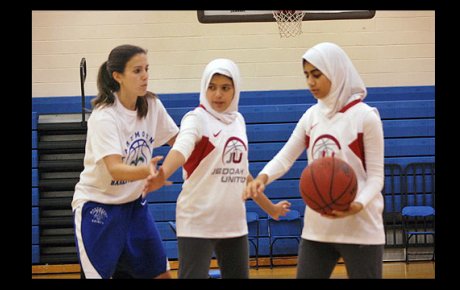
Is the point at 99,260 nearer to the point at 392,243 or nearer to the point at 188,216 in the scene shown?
the point at 188,216

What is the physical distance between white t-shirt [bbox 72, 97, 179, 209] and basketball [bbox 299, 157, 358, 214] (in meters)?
1.16

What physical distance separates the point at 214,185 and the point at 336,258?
0.77 meters

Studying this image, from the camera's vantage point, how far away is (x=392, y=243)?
927cm

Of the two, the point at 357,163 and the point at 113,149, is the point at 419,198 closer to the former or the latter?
the point at 357,163

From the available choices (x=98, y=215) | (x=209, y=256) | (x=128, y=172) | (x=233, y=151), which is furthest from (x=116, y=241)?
(x=233, y=151)

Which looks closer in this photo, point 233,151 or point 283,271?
point 233,151

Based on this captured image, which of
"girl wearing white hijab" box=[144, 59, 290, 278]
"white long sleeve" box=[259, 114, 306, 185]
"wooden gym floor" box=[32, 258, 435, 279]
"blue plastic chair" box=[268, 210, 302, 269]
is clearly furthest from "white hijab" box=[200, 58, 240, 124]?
"blue plastic chair" box=[268, 210, 302, 269]

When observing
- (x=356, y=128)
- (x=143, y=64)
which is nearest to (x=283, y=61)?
(x=143, y=64)

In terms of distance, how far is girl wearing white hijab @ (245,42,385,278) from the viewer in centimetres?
360

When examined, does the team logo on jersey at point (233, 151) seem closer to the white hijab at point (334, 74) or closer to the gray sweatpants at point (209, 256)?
the gray sweatpants at point (209, 256)

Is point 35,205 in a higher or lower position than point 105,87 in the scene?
lower

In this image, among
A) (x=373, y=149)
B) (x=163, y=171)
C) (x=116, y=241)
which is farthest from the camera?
(x=116, y=241)

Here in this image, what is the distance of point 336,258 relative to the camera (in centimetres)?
373
